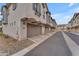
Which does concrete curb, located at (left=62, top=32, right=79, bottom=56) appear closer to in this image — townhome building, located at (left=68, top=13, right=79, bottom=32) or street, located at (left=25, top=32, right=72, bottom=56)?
street, located at (left=25, top=32, right=72, bottom=56)

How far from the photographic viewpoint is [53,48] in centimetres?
237

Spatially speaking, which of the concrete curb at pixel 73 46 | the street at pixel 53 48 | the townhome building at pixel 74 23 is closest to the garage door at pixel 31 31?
the street at pixel 53 48

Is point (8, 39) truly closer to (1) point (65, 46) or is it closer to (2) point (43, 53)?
(2) point (43, 53)

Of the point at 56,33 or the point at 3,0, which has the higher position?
the point at 3,0

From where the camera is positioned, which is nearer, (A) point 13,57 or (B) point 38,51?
(A) point 13,57

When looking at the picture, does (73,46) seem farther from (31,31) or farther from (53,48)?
(31,31)

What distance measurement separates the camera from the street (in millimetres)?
2275

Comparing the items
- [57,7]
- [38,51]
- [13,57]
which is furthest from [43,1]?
[13,57]

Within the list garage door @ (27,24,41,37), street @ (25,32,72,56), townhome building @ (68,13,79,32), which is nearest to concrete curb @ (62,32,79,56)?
street @ (25,32,72,56)

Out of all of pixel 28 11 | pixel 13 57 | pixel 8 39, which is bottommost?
pixel 13 57

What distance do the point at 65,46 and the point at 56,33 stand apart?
309mm

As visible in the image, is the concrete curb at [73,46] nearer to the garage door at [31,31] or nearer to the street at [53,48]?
the street at [53,48]

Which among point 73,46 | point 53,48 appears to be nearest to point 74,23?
point 73,46

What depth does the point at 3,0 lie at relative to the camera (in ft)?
7.59
